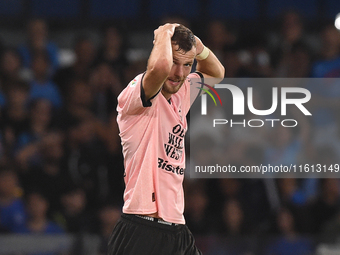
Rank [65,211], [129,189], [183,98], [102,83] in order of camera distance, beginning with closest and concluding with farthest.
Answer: [129,189] < [183,98] < [65,211] < [102,83]

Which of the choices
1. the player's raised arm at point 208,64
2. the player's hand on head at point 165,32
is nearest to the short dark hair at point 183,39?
the player's hand on head at point 165,32

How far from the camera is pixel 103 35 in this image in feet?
19.1

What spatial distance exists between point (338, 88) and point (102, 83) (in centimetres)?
271

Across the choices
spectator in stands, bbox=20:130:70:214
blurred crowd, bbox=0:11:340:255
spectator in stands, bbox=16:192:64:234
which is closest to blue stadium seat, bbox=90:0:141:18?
blurred crowd, bbox=0:11:340:255

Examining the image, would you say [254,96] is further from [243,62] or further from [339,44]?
[339,44]

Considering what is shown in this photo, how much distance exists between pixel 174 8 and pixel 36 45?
1.70 meters

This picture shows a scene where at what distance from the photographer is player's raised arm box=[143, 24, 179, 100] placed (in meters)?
2.55

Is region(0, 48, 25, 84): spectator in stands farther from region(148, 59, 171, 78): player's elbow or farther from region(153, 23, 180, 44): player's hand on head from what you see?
region(148, 59, 171, 78): player's elbow

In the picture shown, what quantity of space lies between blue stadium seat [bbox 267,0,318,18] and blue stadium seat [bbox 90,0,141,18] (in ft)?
5.28

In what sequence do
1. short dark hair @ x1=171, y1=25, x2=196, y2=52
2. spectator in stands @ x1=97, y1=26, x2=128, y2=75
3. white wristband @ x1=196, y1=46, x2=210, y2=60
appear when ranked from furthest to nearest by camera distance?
spectator in stands @ x1=97, y1=26, x2=128, y2=75 → white wristband @ x1=196, y1=46, x2=210, y2=60 → short dark hair @ x1=171, y1=25, x2=196, y2=52

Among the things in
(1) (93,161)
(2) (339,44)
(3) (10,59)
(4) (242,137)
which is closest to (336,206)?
(4) (242,137)

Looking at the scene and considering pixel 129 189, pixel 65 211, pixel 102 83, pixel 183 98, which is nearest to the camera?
pixel 129 189

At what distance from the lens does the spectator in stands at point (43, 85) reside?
18.0ft

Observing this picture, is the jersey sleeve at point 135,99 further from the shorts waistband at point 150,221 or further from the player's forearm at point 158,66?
the shorts waistband at point 150,221
